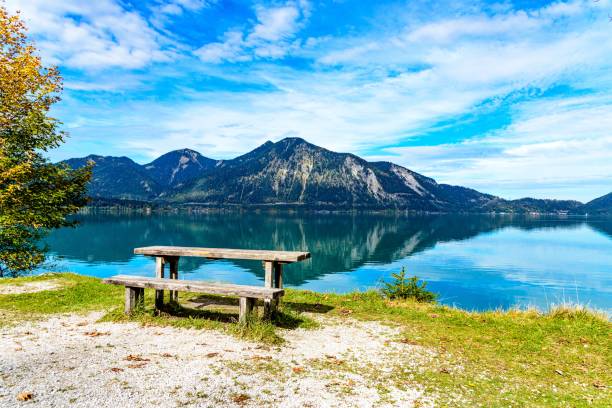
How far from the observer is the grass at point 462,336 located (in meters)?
7.46

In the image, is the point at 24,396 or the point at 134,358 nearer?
the point at 24,396

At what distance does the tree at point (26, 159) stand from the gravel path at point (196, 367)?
12.0m

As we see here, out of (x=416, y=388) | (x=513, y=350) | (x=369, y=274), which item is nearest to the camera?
(x=416, y=388)

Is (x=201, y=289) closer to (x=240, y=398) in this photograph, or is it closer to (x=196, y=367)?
(x=196, y=367)

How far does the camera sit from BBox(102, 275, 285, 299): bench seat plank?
10.5 metres

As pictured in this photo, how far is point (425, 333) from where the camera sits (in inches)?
438

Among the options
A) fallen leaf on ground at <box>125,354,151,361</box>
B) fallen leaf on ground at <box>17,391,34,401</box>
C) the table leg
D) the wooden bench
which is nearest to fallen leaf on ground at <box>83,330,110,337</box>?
the wooden bench

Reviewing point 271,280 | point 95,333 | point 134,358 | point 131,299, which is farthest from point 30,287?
point 271,280

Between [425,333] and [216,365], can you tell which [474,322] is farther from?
[216,365]

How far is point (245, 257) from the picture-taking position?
1198 centimetres

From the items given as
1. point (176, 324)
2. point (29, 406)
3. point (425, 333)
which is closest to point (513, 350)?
point (425, 333)

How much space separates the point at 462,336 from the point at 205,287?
7622 millimetres

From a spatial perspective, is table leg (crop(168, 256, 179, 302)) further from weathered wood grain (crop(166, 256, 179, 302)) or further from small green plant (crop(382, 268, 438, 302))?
small green plant (crop(382, 268, 438, 302))

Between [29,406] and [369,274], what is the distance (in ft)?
167
